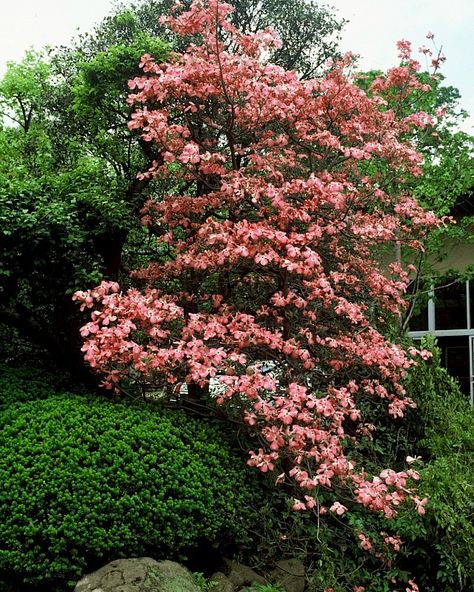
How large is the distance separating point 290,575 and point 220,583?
0.61m

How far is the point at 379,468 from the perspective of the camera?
17.1 feet

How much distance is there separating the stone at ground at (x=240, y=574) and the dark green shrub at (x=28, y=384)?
1.94 meters

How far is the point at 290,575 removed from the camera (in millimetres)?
4406

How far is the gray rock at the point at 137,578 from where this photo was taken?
11.5 ft

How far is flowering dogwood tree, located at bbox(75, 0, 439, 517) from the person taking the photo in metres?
4.26

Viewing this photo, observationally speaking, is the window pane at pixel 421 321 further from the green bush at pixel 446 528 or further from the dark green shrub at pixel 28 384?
the dark green shrub at pixel 28 384

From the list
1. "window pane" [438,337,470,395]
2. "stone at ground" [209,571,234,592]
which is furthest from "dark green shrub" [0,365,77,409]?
"window pane" [438,337,470,395]

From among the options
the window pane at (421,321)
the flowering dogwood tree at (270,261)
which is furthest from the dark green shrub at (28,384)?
the window pane at (421,321)

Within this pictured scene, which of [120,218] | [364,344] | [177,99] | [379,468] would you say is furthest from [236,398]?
[177,99]

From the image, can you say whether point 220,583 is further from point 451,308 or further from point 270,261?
point 451,308

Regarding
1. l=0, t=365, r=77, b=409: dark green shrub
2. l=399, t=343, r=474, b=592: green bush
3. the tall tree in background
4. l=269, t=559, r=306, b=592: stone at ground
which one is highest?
the tall tree in background

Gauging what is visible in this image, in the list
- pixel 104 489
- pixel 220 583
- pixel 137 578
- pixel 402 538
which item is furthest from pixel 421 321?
pixel 137 578

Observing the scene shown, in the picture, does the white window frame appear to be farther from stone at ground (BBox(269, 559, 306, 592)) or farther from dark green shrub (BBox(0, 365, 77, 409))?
dark green shrub (BBox(0, 365, 77, 409))

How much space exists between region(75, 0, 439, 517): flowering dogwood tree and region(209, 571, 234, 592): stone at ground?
2.53 ft
